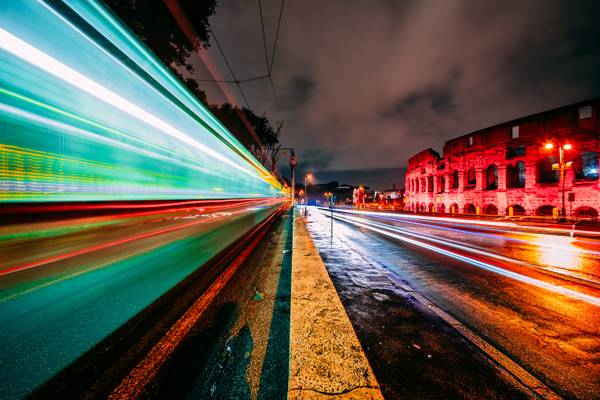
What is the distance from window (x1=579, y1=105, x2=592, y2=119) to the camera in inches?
748

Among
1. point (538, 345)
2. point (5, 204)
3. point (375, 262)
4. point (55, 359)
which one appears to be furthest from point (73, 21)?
point (538, 345)

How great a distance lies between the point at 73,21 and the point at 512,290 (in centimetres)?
917

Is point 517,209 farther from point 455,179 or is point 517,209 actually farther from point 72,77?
point 72,77

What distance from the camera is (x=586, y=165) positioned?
19.7m

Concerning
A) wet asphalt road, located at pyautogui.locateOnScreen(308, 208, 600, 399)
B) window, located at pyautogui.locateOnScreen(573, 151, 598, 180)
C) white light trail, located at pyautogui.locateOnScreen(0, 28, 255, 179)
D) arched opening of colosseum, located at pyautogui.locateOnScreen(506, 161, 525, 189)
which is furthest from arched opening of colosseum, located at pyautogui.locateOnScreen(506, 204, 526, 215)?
white light trail, located at pyautogui.locateOnScreen(0, 28, 255, 179)

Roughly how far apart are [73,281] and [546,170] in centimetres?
3598

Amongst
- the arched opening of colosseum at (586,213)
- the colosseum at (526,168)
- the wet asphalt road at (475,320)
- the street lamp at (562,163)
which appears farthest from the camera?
the colosseum at (526,168)

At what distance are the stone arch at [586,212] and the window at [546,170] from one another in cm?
457

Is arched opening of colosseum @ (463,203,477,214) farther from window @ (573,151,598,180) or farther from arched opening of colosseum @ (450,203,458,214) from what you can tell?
window @ (573,151,598,180)

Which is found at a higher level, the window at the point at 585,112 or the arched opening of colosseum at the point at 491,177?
the window at the point at 585,112

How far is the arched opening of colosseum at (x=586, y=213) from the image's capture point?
59.1ft

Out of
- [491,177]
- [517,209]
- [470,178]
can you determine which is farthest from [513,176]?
[470,178]

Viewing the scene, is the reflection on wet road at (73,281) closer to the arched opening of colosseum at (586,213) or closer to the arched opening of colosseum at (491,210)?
the arched opening of colosseum at (586,213)

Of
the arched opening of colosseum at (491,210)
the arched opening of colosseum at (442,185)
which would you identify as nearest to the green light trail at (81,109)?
the arched opening of colosseum at (491,210)
